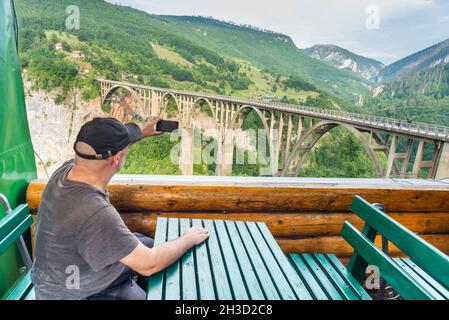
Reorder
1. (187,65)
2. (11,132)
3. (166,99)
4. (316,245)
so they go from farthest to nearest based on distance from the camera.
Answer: (166,99) → (187,65) → (316,245) → (11,132)

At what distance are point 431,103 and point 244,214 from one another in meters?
8.89

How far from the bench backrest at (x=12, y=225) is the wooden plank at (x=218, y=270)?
2.36 ft

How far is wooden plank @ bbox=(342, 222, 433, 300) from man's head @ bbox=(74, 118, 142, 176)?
0.99m

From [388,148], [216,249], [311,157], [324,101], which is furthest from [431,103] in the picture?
[311,157]

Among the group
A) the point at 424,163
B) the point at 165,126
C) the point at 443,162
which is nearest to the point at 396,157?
the point at 424,163

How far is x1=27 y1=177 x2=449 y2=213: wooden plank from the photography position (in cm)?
179

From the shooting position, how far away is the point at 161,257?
1.05 m

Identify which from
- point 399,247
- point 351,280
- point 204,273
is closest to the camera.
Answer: point 204,273

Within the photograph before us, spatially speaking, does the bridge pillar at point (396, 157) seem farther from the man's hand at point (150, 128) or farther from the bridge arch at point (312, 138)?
the man's hand at point (150, 128)

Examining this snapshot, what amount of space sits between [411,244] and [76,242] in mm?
1078

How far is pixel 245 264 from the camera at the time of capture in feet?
3.84

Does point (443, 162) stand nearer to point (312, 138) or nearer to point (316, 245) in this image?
point (312, 138)

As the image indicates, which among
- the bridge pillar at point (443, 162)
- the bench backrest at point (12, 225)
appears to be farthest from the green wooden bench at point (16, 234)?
the bridge pillar at point (443, 162)
